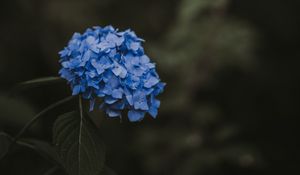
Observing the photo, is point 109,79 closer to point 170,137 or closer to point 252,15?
point 170,137

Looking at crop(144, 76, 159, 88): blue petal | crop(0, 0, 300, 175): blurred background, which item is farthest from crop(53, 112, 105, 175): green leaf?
crop(0, 0, 300, 175): blurred background

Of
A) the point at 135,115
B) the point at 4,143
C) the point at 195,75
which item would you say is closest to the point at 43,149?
the point at 4,143

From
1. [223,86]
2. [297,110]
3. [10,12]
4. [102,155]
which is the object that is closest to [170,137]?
[223,86]

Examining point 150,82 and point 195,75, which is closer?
point 150,82

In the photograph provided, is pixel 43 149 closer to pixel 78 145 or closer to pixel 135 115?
pixel 78 145

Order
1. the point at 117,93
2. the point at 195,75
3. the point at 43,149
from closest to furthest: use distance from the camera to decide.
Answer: the point at 117,93 < the point at 43,149 < the point at 195,75

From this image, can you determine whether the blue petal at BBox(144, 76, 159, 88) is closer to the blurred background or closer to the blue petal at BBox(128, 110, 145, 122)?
the blue petal at BBox(128, 110, 145, 122)
